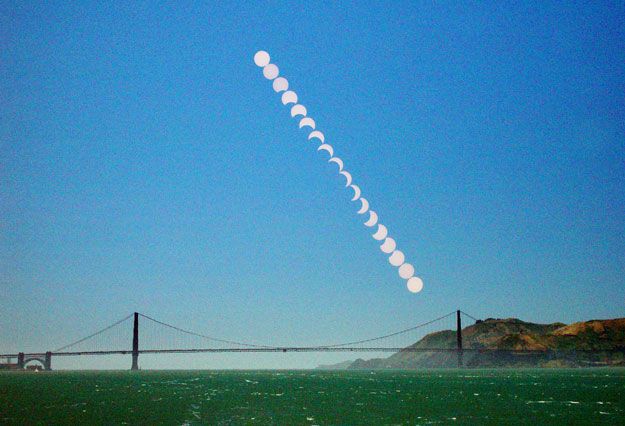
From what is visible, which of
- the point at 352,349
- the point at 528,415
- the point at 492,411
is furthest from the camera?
the point at 352,349

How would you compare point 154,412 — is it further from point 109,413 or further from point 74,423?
point 74,423

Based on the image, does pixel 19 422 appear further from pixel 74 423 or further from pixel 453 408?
pixel 453 408

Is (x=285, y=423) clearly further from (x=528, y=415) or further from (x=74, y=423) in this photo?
(x=528, y=415)

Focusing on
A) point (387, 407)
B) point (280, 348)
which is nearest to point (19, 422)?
point (387, 407)

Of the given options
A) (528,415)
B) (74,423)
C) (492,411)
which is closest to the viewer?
(74,423)

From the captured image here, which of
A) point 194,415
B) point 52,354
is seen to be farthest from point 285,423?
point 52,354

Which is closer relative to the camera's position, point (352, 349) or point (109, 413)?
point (109, 413)

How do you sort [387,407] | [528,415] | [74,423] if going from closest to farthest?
1. [74,423]
2. [528,415]
3. [387,407]

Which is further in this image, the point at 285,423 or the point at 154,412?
the point at 154,412

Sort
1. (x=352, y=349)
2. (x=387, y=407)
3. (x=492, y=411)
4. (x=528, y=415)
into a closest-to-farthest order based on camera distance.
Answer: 1. (x=528, y=415)
2. (x=492, y=411)
3. (x=387, y=407)
4. (x=352, y=349)
